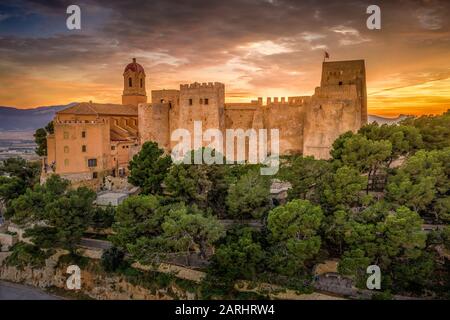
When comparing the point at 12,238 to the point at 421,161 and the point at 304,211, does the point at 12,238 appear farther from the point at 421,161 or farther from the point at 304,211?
the point at 421,161

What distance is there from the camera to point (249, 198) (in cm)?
2011

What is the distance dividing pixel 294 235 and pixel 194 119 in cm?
1701

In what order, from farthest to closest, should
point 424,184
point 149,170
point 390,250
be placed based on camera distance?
point 149,170
point 424,184
point 390,250

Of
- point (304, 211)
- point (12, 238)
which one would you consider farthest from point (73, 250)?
point (304, 211)

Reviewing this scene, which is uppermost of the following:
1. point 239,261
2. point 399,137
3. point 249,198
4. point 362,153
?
point 399,137

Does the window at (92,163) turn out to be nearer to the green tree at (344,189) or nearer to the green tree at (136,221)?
the green tree at (136,221)

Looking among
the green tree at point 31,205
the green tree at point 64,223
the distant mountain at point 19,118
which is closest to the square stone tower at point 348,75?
the green tree at point 64,223

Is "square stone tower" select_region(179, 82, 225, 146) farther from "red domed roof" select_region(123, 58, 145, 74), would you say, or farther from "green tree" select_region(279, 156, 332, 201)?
"green tree" select_region(279, 156, 332, 201)

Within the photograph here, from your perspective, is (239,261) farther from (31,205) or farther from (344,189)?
(31,205)

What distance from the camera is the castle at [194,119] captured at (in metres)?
28.6

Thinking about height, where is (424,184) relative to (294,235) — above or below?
above

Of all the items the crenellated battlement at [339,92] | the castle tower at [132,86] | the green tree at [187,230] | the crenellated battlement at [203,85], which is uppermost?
the castle tower at [132,86]

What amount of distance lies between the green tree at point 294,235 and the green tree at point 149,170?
8391mm

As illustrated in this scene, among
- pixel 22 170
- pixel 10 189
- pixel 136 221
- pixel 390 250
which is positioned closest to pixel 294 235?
pixel 390 250
